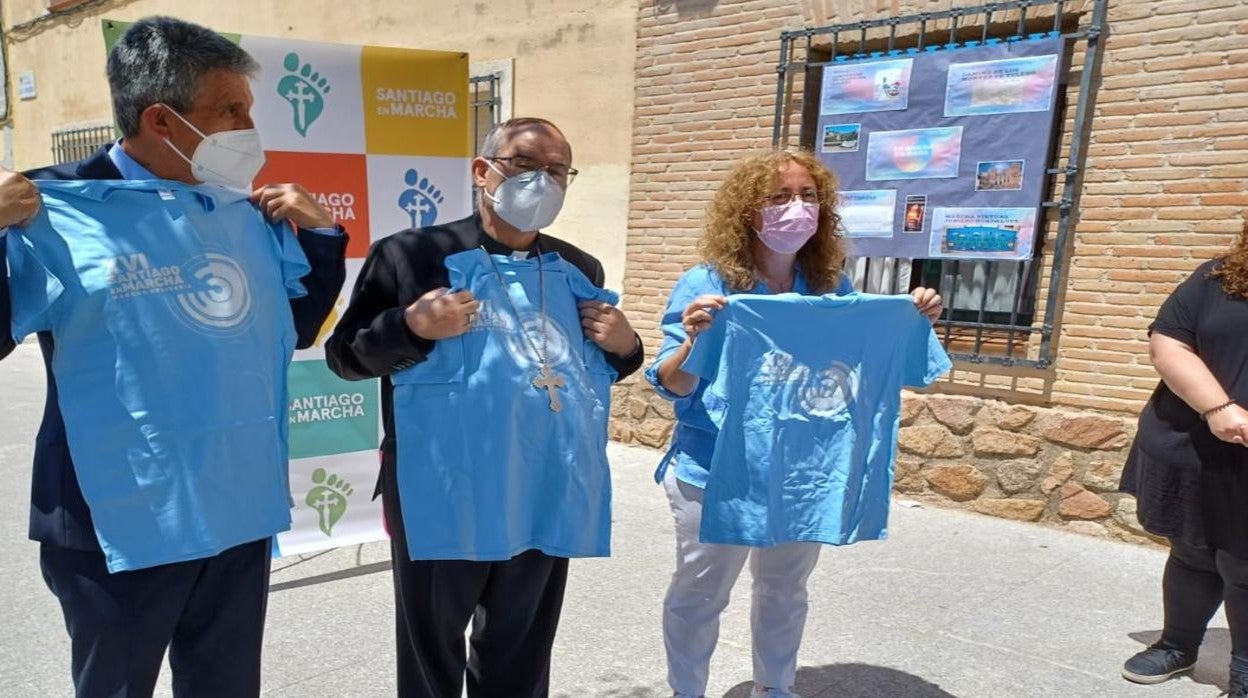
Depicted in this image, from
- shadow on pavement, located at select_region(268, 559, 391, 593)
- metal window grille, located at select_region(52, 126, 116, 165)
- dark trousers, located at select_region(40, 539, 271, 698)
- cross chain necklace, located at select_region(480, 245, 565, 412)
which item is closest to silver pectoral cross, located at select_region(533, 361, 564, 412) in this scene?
cross chain necklace, located at select_region(480, 245, 565, 412)

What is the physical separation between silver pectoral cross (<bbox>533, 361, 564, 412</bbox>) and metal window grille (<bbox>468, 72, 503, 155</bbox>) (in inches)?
243

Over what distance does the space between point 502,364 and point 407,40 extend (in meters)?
7.34

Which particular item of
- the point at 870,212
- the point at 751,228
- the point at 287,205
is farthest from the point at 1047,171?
the point at 287,205

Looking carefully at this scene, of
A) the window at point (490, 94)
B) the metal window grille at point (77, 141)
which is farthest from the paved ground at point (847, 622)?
the metal window grille at point (77, 141)

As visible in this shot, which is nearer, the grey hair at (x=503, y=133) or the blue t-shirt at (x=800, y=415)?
the grey hair at (x=503, y=133)

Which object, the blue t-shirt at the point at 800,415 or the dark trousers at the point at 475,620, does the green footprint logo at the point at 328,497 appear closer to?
the dark trousers at the point at 475,620

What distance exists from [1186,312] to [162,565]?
10.3 feet

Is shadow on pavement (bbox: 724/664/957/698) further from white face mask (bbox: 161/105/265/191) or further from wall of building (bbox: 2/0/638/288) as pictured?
wall of building (bbox: 2/0/638/288)

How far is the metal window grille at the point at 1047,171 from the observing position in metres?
5.01

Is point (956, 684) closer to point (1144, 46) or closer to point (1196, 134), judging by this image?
point (1196, 134)

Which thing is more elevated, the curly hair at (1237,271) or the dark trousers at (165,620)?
the curly hair at (1237,271)

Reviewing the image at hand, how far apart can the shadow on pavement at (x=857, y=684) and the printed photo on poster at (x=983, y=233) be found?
2974 millimetres

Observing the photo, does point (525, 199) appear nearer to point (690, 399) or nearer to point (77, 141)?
point (690, 399)

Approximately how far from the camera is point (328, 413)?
3852 millimetres
